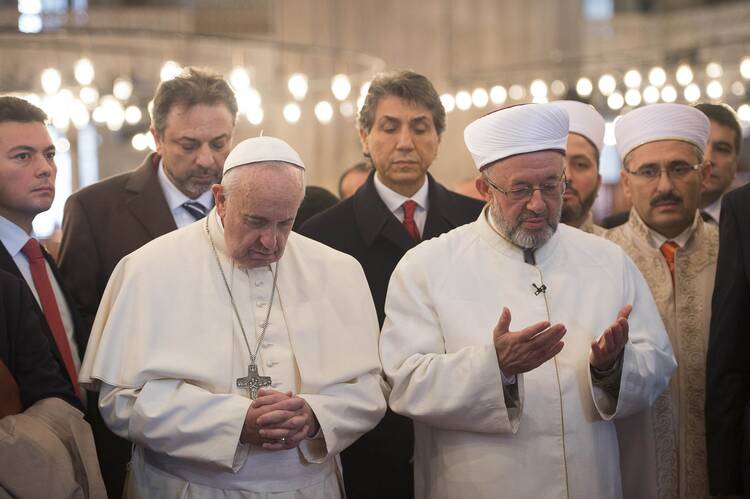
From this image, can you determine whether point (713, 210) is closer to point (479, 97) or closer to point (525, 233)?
point (525, 233)

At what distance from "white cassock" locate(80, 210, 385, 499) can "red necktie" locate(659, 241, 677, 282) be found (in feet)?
4.64

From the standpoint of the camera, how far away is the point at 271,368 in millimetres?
3588

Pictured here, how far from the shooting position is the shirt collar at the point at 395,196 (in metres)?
4.66

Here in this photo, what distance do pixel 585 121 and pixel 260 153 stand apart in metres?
2.06

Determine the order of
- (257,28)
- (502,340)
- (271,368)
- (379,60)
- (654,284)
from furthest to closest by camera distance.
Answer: (257,28), (379,60), (654,284), (271,368), (502,340)

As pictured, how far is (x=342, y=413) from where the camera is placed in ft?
11.4

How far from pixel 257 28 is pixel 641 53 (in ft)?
25.1

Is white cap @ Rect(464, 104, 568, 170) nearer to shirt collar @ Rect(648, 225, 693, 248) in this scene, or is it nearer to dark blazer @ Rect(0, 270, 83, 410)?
shirt collar @ Rect(648, 225, 693, 248)

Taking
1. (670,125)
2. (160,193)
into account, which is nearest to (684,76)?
(670,125)

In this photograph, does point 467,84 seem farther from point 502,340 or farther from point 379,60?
point 502,340

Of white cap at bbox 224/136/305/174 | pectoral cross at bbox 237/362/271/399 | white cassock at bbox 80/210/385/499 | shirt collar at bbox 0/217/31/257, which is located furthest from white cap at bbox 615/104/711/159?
shirt collar at bbox 0/217/31/257

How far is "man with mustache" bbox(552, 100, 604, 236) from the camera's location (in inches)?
189

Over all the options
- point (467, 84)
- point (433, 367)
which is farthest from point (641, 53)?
point (433, 367)

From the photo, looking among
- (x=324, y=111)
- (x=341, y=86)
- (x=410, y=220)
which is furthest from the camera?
(x=324, y=111)
